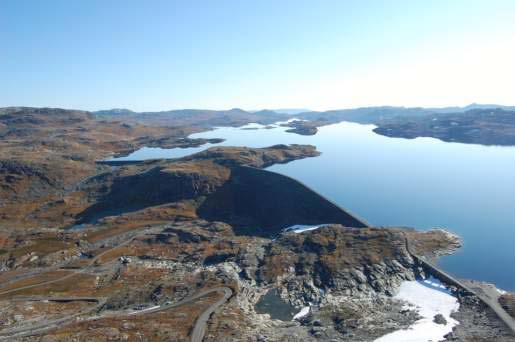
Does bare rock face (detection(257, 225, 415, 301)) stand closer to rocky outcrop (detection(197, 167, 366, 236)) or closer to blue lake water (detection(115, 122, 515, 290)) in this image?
blue lake water (detection(115, 122, 515, 290))

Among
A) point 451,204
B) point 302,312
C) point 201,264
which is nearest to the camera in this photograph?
point 302,312

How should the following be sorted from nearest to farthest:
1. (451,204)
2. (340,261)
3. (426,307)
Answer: (426,307), (340,261), (451,204)

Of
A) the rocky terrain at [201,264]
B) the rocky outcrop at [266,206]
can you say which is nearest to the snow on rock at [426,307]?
the rocky terrain at [201,264]

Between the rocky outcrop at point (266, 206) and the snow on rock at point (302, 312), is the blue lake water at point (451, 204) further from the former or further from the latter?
the snow on rock at point (302, 312)

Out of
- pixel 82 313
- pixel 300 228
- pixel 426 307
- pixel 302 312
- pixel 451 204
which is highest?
pixel 451 204

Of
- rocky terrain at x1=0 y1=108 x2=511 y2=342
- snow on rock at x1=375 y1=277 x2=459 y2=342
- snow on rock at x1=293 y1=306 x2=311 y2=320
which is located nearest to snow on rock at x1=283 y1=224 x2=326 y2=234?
rocky terrain at x1=0 y1=108 x2=511 y2=342

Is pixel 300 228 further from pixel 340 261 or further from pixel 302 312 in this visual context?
pixel 302 312

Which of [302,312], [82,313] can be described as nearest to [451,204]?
[302,312]
